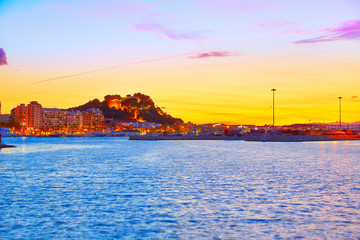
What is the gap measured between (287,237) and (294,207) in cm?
537

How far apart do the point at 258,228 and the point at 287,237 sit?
4.71ft

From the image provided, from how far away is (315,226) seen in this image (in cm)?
1459

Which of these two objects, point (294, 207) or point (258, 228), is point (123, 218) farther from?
point (294, 207)

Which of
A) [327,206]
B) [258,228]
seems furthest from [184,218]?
[327,206]

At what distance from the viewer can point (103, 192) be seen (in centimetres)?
2316

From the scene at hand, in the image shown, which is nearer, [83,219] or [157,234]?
[157,234]

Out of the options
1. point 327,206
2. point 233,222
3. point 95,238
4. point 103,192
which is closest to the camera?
point 95,238

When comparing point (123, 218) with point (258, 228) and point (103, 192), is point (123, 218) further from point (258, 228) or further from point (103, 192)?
point (103, 192)

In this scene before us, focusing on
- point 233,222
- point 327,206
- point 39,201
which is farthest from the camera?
point 39,201

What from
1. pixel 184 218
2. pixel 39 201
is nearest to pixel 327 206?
pixel 184 218

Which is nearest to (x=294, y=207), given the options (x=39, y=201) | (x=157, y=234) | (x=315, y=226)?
(x=315, y=226)

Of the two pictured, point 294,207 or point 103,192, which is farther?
point 103,192

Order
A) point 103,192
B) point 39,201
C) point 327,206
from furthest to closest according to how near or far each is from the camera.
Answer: point 103,192, point 39,201, point 327,206

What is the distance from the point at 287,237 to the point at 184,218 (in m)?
4.42
